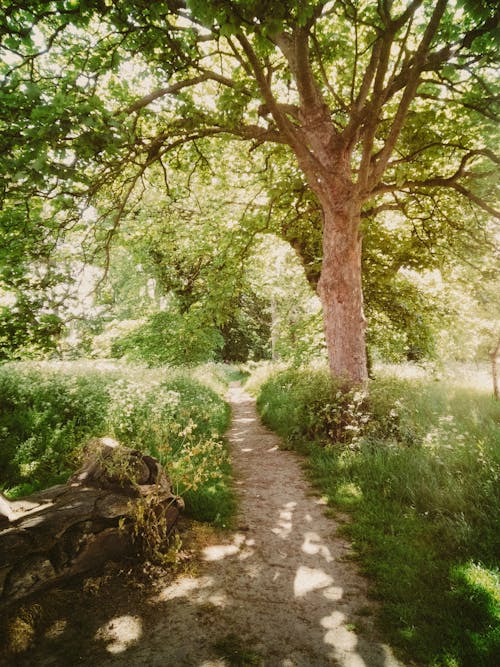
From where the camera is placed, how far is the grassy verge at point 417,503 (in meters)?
3.00

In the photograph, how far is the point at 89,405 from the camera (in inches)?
309

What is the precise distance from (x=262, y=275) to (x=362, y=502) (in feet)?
39.8

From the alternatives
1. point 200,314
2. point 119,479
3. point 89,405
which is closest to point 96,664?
point 119,479

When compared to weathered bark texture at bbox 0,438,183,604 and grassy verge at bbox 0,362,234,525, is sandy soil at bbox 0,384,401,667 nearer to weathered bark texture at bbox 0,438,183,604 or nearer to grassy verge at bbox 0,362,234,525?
weathered bark texture at bbox 0,438,183,604

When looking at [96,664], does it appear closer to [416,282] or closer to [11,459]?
[11,459]

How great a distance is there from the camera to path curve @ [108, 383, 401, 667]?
285 centimetres

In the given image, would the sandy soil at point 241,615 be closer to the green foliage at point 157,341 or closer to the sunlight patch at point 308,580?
the sunlight patch at point 308,580

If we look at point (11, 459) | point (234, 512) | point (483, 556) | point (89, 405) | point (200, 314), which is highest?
point (200, 314)

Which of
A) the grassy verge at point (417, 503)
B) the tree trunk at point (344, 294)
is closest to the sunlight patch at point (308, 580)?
the grassy verge at point (417, 503)

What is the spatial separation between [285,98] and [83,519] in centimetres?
1060

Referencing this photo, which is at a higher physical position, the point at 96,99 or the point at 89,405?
the point at 96,99

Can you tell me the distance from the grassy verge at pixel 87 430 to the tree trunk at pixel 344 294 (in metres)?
3.32

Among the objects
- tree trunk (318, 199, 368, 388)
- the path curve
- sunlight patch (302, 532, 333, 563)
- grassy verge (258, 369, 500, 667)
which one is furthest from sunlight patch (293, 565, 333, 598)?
tree trunk (318, 199, 368, 388)

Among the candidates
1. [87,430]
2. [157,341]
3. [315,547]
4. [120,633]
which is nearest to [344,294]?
[315,547]
